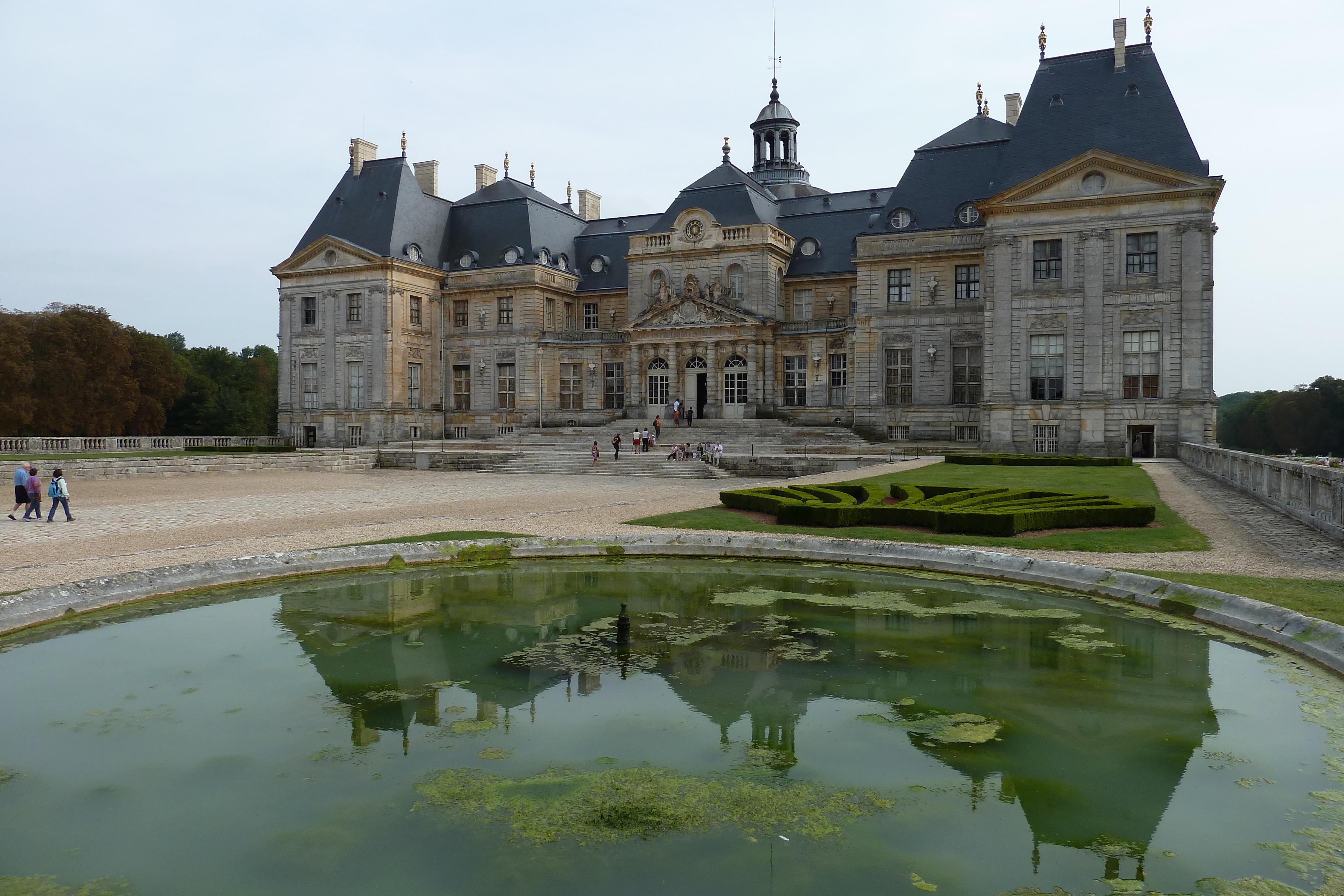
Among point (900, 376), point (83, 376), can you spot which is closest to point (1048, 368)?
point (900, 376)

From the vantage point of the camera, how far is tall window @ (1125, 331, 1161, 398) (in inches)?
1572

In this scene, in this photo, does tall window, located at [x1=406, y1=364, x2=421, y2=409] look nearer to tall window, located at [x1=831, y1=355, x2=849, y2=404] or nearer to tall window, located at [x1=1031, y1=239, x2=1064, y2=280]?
tall window, located at [x1=831, y1=355, x2=849, y2=404]

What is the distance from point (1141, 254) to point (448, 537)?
3617cm

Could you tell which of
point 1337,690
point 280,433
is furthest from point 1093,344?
point 280,433

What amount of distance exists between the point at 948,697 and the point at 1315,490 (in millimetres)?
13371

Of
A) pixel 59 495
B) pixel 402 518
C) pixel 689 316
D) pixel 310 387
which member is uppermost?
pixel 689 316

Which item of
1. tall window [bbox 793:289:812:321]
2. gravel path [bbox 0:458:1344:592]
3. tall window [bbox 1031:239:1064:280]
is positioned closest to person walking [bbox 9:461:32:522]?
gravel path [bbox 0:458:1344:592]

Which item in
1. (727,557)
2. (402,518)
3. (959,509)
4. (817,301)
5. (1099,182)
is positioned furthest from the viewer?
(817,301)

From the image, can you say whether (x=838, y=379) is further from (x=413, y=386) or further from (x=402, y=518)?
(x=402, y=518)

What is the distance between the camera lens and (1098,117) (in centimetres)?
4231

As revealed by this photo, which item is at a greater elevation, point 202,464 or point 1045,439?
point 1045,439

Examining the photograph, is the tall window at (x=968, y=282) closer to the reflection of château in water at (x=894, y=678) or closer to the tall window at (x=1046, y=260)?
the tall window at (x=1046, y=260)

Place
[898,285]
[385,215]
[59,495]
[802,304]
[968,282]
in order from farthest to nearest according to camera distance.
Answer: [385,215], [802,304], [898,285], [968,282], [59,495]

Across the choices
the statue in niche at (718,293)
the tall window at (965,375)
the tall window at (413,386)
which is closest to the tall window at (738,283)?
the statue in niche at (718,293)
